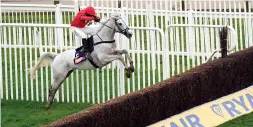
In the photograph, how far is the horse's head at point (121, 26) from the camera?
1251 centimetres

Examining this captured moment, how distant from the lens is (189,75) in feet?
38.8

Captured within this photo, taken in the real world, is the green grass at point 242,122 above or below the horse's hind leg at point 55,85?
below

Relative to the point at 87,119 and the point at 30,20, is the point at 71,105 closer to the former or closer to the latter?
the point at 87,119

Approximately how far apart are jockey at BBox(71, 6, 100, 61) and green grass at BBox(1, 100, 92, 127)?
2.60 ft

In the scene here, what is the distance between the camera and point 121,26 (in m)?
12.7

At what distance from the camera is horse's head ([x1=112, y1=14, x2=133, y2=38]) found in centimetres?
1251

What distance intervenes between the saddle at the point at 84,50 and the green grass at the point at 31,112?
663mm

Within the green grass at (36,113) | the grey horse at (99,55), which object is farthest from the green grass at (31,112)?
the grey horse at (99,55)

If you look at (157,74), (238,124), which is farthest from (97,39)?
(238,124)

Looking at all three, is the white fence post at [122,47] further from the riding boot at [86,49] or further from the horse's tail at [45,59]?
the horse's tail at [45,59]

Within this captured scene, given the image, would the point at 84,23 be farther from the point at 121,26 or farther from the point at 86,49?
the point at 121,26

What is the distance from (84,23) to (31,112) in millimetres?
1370

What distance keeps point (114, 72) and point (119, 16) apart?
1687 mm

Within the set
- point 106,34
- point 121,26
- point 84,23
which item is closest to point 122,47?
point 106,34
